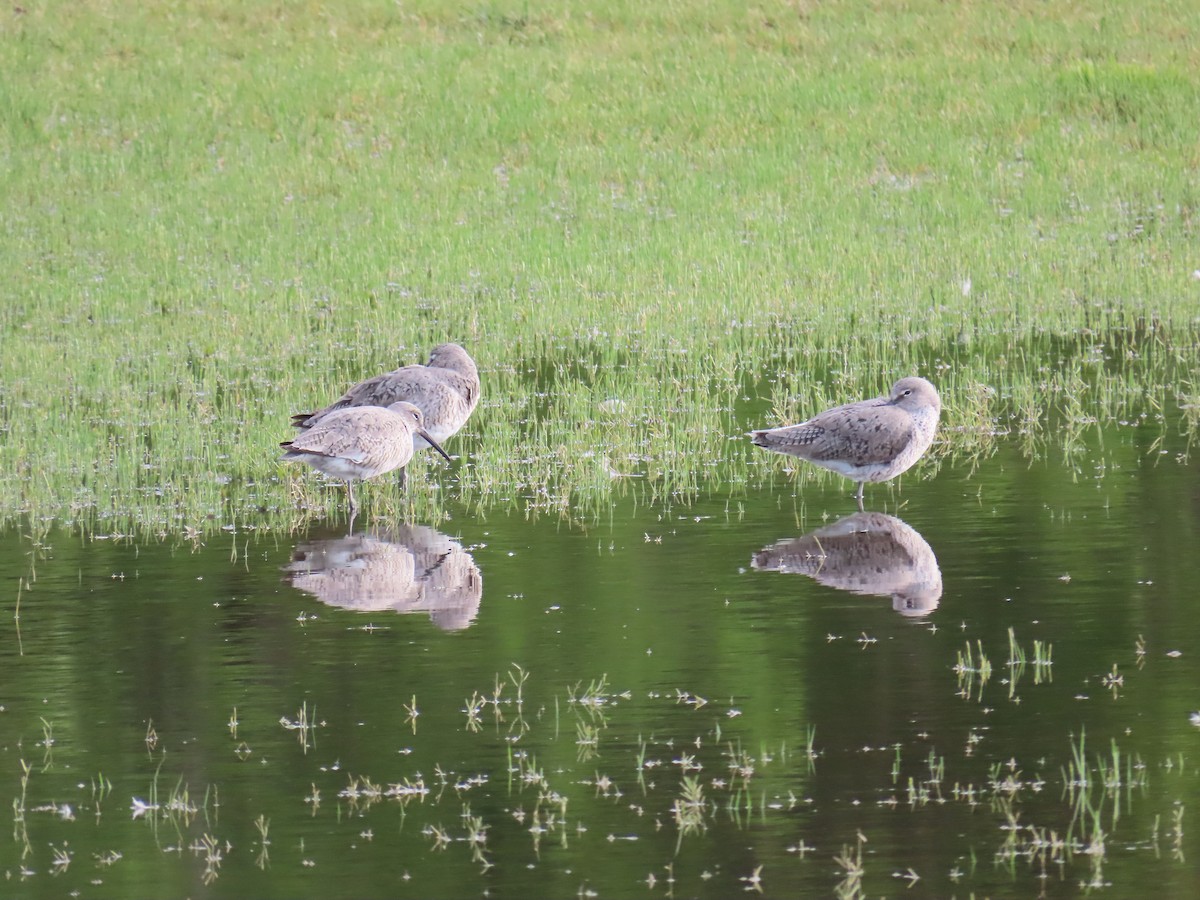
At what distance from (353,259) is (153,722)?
1854cm

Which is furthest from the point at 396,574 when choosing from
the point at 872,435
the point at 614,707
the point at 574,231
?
the point at 574,231

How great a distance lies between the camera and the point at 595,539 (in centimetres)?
1312

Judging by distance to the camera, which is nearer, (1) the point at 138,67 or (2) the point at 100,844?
(2) the point at 100,844

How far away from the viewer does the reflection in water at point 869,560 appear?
447 inches

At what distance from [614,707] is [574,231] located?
19.5 meters

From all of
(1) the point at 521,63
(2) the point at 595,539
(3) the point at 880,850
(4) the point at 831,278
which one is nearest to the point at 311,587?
(2) the point at 595,539

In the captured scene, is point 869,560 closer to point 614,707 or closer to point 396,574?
point 396,574

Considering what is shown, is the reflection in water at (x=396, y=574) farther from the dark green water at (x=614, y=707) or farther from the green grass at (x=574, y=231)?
the green grass at (x=574, y=231)

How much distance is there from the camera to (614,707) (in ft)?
30.3

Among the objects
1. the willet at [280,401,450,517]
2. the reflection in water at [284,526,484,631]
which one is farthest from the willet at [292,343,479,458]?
the reflection in water at [284,526,484,631]

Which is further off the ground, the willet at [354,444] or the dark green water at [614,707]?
the willet at [354,444]

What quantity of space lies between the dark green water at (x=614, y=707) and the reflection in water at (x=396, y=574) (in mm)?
32

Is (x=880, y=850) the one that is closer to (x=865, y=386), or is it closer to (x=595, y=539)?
(x=595, y=539)

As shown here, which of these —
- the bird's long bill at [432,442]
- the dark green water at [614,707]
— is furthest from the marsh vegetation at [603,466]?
the bird's long bill at [432,442]
